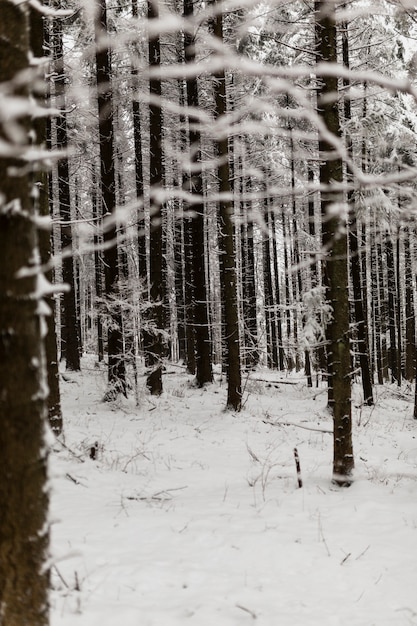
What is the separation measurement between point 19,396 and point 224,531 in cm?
404

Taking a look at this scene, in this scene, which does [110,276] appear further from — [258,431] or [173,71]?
[173,71]

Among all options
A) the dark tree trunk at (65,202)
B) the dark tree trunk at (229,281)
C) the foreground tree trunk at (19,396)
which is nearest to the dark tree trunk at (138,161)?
the dark tree trunk at (65,202)

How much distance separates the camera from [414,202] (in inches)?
60.1

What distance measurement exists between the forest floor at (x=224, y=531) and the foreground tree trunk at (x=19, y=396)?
13 cm

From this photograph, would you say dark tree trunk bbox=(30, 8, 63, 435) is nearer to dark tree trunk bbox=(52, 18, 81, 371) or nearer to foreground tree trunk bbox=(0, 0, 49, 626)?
dark tree trunk bbox=(52, 18, 81, 371)

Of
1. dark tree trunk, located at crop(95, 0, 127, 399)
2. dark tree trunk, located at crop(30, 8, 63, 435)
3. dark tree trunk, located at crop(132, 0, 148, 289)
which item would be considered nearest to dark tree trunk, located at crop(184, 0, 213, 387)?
dark tree trunk, located at crop(132, 0, 148, 289)

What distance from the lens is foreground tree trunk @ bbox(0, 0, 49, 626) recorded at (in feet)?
5.47

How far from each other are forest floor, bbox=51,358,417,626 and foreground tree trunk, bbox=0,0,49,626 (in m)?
0.13

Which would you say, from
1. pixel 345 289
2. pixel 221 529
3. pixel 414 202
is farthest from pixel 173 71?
pixel 345 289

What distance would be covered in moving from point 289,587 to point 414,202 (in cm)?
367

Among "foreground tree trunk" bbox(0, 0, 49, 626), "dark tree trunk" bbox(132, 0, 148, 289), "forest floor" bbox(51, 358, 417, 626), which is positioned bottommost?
"forest floor" bbox(51, 358, 417, 626)

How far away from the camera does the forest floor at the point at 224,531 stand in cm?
363

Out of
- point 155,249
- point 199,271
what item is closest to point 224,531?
point 155,249

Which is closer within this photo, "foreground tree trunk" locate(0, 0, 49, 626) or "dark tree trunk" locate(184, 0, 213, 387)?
"foreground tree trunk" locate(0, 0, 49, 626)
